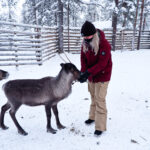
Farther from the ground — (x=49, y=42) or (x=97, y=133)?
(x=49, y=42)

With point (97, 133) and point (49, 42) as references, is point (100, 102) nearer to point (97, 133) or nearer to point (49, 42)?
point (97, 133)

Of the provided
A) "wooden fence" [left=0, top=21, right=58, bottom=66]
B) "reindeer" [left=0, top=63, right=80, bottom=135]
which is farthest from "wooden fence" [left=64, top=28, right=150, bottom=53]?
"reindeer" [left=0, top=63, right=80, bottom=135]

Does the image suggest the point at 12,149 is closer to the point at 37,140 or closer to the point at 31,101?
the point at 37,140

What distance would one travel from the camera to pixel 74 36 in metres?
15.2

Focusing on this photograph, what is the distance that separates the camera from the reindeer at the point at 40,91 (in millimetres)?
3320

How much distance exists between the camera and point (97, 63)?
10.2 ft

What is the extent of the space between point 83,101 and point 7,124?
2177 mm

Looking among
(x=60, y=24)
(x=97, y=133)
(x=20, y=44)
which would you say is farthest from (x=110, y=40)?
(x=97, y=133)

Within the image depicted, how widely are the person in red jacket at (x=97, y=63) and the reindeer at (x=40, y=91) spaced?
0.33 m

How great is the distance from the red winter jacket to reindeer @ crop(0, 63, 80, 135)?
1.06 ft

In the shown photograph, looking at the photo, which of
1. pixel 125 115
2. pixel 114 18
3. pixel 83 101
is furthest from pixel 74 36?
pixel 125 115

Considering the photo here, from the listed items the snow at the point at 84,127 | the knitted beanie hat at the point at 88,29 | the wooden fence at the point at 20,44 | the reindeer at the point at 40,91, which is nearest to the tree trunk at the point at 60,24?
the wooden fence at the point at 20,44

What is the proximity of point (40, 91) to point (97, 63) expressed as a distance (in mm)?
1249

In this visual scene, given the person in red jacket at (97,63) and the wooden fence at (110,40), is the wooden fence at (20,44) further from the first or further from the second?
the person in red jacket at (97,63)
